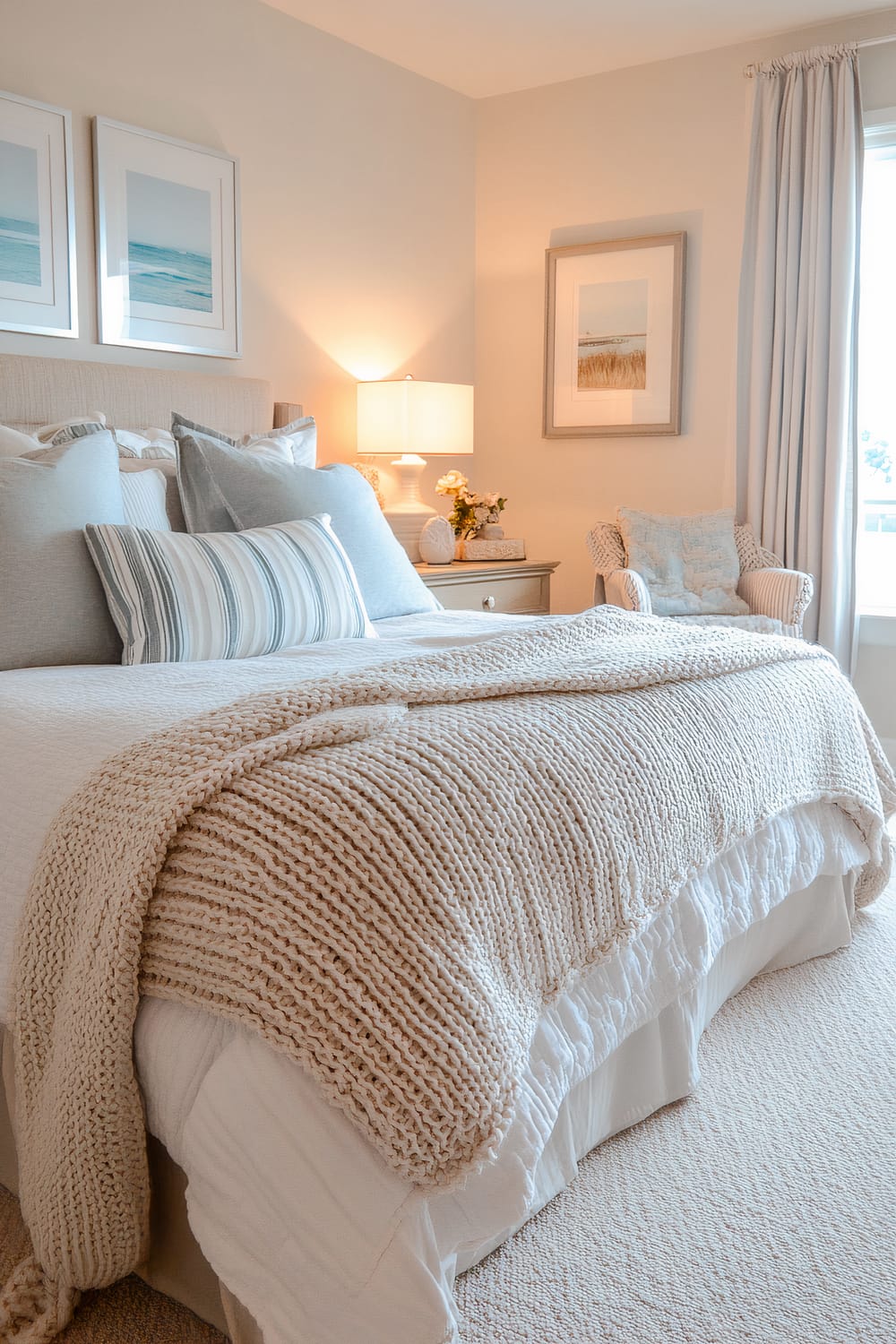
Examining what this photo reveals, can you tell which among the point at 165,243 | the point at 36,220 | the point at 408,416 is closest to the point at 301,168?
the point at 165,243

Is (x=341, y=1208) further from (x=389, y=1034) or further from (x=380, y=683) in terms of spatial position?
(x=380, y=683)

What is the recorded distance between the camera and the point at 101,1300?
144cm

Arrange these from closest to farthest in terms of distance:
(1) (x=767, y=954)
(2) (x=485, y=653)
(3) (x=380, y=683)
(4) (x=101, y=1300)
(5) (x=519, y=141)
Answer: (4) (x=101, y=1300) → (3) (x=380, y=683) → (2) (x=485, y=653) → (1) (x=767, y=954) → (5) (x=519, y=141)

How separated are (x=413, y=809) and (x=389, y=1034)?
265mm

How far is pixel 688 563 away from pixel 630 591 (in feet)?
1.22

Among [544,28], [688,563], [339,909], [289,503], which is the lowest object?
[339,909]

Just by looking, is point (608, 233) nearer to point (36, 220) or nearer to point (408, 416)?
point (408, 416)

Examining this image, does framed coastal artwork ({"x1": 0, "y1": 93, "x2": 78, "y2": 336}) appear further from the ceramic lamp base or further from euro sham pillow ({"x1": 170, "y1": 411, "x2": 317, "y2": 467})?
the ceramic lamp base

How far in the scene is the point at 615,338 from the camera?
4.70m

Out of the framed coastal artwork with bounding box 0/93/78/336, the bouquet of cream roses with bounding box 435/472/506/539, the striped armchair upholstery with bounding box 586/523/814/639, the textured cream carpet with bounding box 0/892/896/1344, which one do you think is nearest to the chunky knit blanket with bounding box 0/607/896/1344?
the textured cream carpet with bounding box 0/892/896/1344

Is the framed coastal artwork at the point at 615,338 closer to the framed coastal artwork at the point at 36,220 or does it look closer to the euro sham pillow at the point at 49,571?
the framed coastal artwork at the point at 36,220

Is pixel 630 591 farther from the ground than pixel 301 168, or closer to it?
closer to it

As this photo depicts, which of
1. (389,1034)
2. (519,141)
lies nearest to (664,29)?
(519,141)

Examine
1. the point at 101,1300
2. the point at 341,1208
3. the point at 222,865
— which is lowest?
the point at 101,1300
